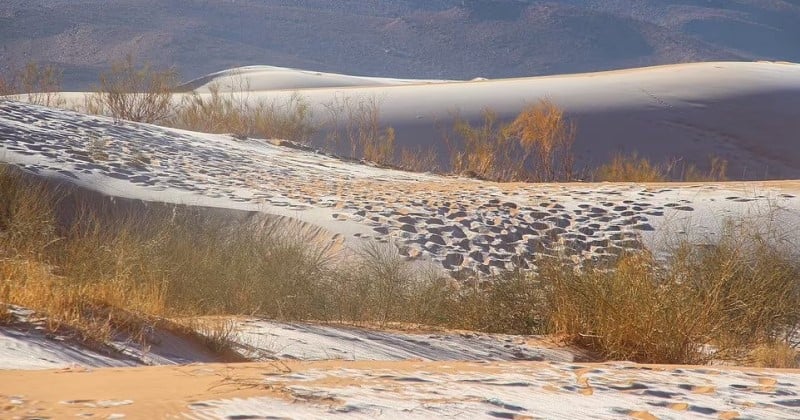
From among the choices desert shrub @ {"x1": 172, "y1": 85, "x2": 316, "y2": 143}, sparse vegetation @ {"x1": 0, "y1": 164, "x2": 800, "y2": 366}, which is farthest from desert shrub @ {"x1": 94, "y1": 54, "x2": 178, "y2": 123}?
Answer: sparse vegetation @ {"x1": 0, "y1": 164, "x2": 800, "y2": 366}

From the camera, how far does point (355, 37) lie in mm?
106250

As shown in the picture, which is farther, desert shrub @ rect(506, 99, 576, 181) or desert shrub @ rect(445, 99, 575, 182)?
desert shrub @ rect(506, 99, 576, 181)

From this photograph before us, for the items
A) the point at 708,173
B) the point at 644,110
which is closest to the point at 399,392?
the point at 708,173

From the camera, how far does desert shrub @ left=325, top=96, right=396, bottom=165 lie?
2561cm

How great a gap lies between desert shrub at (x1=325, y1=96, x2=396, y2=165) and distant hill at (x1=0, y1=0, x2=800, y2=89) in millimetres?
Result: 52407

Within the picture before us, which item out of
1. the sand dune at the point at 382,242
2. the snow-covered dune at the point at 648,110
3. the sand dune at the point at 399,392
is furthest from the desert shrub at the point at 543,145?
the sand dune at the point at 399,392

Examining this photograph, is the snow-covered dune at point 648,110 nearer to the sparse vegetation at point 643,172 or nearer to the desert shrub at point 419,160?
the sparse vegetation at point 643,172

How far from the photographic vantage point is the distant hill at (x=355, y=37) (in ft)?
303

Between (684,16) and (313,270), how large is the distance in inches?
5161

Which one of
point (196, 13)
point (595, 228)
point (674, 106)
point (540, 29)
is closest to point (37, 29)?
point (196, 13)

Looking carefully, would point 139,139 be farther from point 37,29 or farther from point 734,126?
point 37,29

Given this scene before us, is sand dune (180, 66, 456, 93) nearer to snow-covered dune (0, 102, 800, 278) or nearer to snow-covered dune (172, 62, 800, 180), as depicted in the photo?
snow-covered dune (172, 62, 800, 180)

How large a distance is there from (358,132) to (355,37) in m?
77.2

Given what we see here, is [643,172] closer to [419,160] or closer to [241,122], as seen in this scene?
[419,160]
